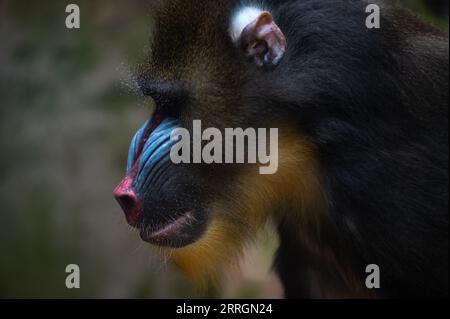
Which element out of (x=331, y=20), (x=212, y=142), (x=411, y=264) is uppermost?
(x=331, y=20)

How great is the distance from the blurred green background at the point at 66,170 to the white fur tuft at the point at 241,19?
320 cm

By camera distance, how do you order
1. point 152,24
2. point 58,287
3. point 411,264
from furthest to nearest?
point 58,287 < point 152,24 < point 411,264

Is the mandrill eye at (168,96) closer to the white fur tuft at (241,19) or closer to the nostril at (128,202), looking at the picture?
the white fur tuft at (241,19)

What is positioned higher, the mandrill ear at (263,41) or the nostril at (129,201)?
the mandrill ear at (263,41)

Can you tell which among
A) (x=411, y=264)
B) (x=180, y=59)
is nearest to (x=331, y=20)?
(x=180, y=59)

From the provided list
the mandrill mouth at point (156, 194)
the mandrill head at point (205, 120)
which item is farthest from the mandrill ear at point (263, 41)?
the mandrill mouth at point (156, 194)

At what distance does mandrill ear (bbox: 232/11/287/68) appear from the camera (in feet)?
12.9

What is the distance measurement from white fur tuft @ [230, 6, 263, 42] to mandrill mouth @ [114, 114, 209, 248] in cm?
57

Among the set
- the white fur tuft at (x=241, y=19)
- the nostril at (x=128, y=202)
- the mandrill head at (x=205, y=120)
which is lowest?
the nostril at (x=128, y=202)

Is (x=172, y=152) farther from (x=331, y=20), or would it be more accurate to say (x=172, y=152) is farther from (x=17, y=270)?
(x=17, y=270)

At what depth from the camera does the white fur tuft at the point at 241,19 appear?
13.0 feet

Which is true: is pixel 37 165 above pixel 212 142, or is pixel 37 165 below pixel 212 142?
above

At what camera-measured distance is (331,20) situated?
158 inches

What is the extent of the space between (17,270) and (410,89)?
14.9 feet
